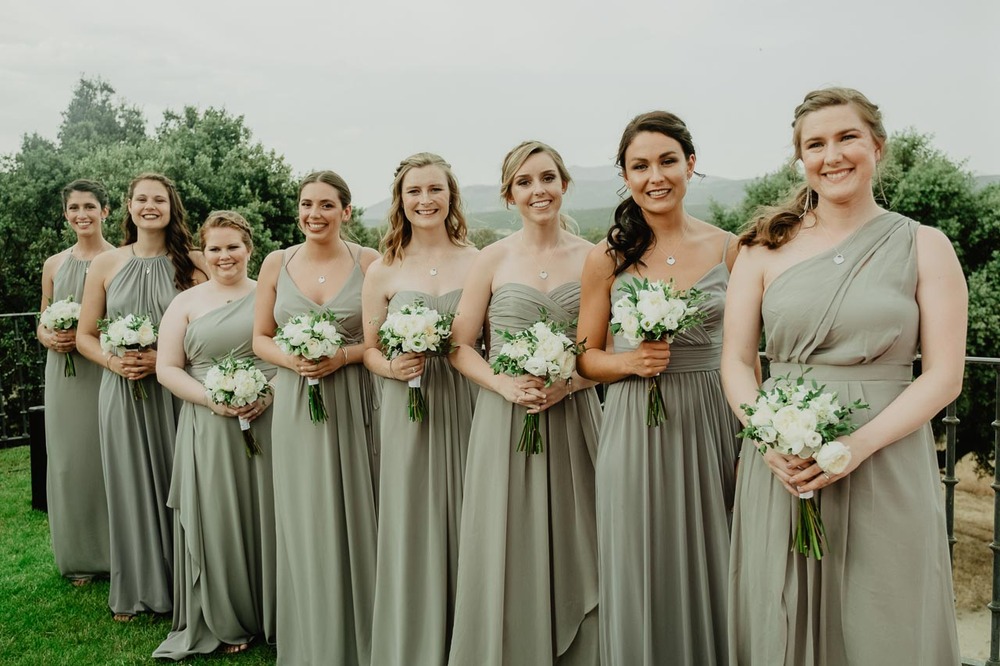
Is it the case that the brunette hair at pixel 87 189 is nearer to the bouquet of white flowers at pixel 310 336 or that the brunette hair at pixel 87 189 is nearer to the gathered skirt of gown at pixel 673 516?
the bouquet of white flowers at pixel 310 336

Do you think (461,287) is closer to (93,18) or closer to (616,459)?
(616,459)

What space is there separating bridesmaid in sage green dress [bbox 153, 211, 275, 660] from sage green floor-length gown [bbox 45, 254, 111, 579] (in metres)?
1.65

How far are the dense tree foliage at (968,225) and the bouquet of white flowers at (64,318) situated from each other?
1550 centimetres

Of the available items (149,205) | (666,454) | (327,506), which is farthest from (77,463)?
(666,454)

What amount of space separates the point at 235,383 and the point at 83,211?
9.49 ft

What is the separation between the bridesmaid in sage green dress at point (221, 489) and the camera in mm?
5672

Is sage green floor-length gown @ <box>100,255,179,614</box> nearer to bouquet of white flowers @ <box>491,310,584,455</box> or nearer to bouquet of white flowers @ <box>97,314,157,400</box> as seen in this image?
bouquet of white flowers @ <box>97,314,157,400</box>

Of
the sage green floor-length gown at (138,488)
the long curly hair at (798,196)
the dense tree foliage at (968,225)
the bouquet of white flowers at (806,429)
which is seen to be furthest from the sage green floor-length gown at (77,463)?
the dense tree foliage at (968,225)

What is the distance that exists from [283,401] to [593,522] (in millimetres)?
2088

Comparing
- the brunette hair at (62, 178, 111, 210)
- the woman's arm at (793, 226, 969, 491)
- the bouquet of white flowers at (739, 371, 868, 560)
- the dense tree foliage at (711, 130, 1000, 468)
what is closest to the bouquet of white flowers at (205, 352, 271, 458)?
the brunette hair at (62, 178, 111, 210)

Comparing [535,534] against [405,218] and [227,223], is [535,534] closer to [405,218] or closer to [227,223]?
[405,218]

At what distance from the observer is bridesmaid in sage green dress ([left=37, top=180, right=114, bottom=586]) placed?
7066 millimetres

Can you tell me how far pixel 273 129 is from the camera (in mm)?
27156

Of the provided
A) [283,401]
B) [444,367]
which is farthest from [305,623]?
[444,367]
